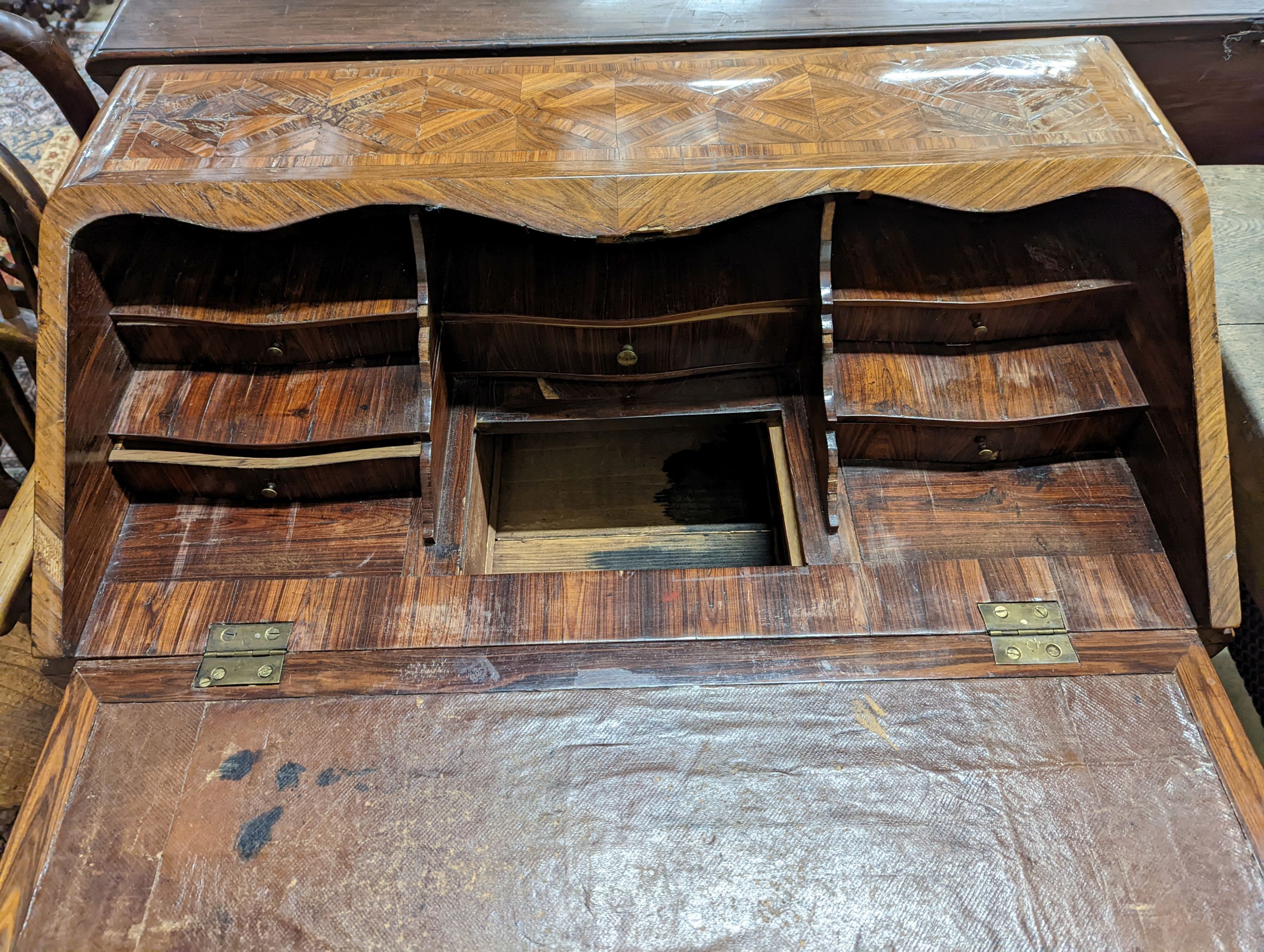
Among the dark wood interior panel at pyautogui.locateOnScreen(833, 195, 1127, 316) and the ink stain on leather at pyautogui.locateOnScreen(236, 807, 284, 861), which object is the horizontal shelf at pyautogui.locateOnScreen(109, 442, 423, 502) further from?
the dark wood interior panel at pyautogui.locateOnScreen(833, 195, 1127, 316)

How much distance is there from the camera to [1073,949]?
974mm

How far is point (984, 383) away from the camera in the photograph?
143 centimetres

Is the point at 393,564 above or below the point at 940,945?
above

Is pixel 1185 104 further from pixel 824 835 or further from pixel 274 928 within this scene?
pixel 274 928

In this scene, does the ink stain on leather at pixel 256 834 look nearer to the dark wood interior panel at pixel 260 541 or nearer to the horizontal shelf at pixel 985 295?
the dark wood interior panel at pixel 260 541

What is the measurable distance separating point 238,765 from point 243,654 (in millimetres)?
177

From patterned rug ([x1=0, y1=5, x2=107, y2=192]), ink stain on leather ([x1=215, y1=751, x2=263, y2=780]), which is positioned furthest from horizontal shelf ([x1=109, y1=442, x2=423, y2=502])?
patterned rug ([x1=0, y1=5, x2=107, y2=192])

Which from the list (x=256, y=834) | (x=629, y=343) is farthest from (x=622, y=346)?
(x=256, y=834)

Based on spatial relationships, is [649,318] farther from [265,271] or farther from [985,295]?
[265,271]

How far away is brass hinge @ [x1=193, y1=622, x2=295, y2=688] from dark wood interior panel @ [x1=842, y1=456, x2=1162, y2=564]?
102 centimetres

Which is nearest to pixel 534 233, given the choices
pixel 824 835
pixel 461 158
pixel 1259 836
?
pixel 461 158

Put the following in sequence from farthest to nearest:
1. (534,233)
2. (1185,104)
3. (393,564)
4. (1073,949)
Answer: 1. (1185,104)
2. (534,233)
3. (393,564)
4. (1073,949)

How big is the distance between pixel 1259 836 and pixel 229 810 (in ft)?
4.80

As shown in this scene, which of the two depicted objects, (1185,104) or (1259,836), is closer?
(1259,836)
